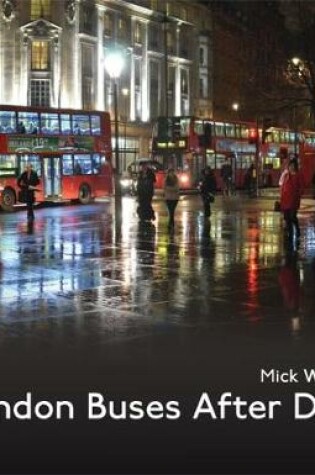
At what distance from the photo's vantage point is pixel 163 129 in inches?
1816

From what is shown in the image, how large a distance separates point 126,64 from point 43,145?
128 feet

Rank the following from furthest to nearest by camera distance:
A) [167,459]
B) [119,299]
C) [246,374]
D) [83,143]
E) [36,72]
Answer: [36,72], [83,143], [119,299], [246,374], [167,459]

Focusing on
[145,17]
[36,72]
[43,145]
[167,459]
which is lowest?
[167,459]

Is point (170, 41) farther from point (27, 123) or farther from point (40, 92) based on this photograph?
point (27, 123)

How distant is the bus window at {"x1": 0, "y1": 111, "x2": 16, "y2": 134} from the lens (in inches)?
1299

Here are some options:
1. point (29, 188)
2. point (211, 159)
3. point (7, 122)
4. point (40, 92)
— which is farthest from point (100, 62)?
point (29, 188)

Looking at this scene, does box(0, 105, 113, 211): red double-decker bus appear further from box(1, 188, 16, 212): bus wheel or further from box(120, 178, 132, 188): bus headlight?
box(120, 178, 132, 188): bus headlight

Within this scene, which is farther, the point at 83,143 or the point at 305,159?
the point at 305,159

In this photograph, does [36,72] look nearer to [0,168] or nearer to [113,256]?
[0,168]

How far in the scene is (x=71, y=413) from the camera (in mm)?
6320

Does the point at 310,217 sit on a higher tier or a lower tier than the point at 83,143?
lower

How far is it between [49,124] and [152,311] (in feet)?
83.7

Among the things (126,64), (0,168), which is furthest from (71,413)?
(126,64)

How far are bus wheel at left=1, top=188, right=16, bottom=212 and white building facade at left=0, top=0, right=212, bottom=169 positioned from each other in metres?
23.4
